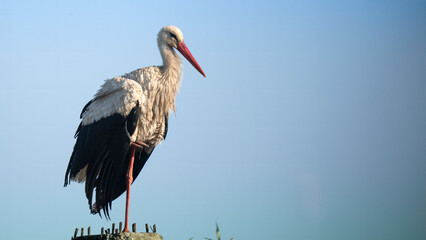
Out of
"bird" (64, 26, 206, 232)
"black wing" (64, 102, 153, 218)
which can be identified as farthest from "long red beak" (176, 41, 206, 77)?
"black wing" (64, 102, 153, 218)

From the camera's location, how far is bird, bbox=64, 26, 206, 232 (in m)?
7.05

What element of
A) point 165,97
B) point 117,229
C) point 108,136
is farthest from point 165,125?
point 117,229

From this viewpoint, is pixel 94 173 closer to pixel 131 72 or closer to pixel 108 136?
pixel 108 136

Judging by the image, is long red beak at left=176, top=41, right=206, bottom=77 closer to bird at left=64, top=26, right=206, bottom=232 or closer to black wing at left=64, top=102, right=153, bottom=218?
bird at left=64, top=26, right=206, bottom=232

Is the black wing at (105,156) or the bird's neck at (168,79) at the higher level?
the bird's neck at (168,79)

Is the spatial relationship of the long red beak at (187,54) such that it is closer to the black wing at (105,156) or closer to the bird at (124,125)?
the bird at (124,125)

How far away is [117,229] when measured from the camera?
6254 millimetres

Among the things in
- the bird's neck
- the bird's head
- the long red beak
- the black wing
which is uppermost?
the bird's head

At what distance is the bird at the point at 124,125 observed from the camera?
7051 millimetres

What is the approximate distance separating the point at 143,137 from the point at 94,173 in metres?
0.88

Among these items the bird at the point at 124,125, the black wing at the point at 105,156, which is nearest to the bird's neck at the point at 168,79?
the bird at the point at 124,125

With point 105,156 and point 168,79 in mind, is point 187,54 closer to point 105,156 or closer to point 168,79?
point 168,79

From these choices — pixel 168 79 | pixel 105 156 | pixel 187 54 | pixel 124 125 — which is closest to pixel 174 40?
pixel 187 54

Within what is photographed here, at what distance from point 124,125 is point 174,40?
1.64m
